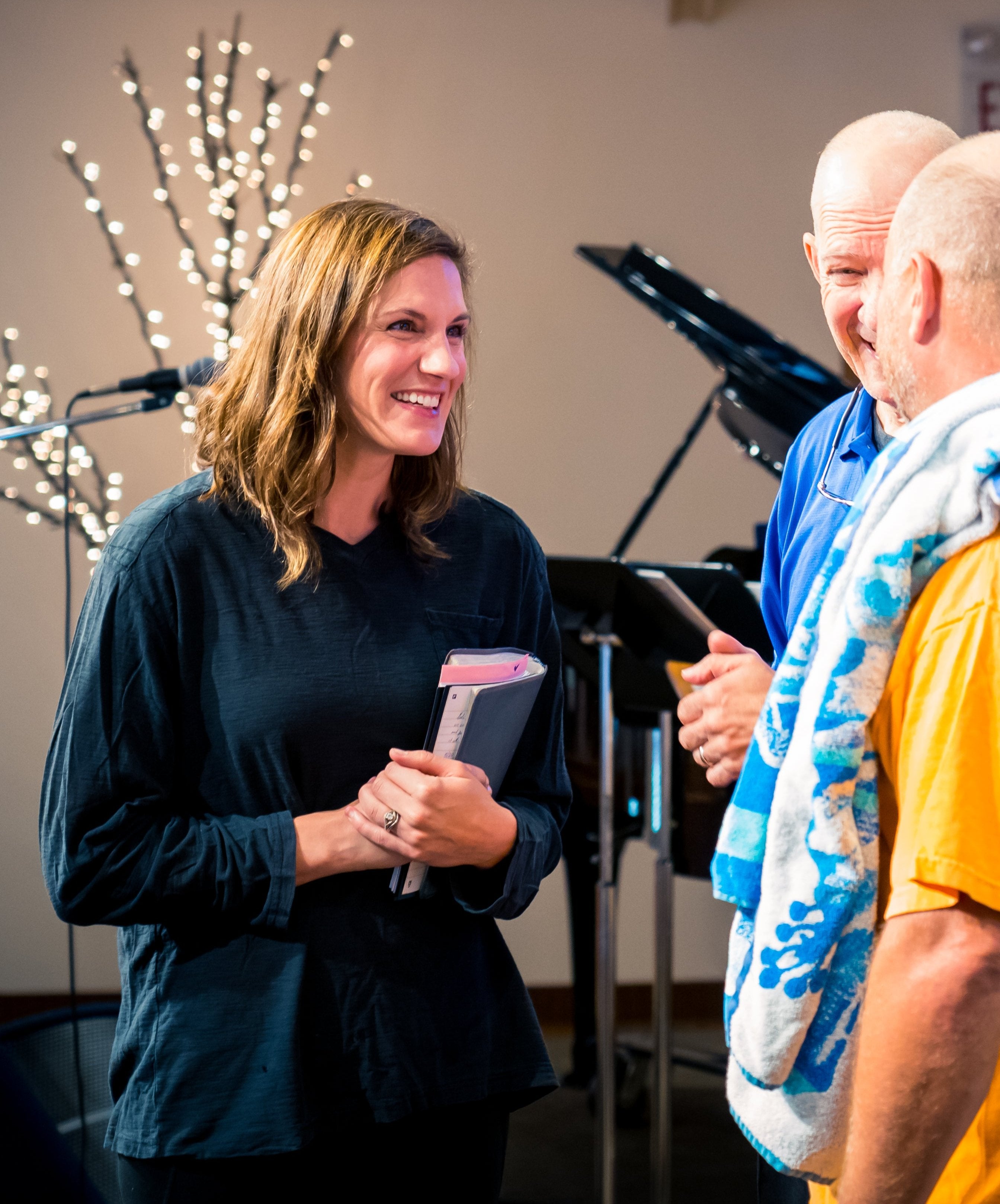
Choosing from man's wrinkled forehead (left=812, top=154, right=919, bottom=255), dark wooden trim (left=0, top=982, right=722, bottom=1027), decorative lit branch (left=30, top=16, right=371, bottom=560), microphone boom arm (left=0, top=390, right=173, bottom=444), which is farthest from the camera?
dark wooden trim (left=0, top=982, right=722, bottom=1027)

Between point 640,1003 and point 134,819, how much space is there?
11.1ft

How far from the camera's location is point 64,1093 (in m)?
2.26

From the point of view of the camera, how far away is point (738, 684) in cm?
112

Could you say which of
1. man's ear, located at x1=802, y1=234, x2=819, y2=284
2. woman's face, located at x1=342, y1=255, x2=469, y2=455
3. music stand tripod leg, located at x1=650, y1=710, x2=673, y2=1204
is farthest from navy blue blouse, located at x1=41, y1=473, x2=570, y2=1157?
music stand tripod leg, located at x1=650, y1=710, x2=673, y2=1204

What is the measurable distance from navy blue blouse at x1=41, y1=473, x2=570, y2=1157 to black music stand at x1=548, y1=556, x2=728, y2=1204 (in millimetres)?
1042

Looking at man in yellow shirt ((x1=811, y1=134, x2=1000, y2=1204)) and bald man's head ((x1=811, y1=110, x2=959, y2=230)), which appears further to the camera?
bald man's head ((x1=811, y1=110, x2=959, y2=230))

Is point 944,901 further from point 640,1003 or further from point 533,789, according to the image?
point 640,1003

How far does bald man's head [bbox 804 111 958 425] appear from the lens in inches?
54.2

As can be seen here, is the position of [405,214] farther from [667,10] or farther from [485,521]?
[667,10]

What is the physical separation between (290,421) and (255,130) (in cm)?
238

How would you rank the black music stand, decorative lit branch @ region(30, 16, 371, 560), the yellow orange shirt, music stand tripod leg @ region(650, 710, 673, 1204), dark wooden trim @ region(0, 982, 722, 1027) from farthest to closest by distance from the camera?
dark wooden trim @ region(0, 982, 722, 1027) < decorative lit branch @ region(30, 16, 371, 560) < music stand tripod leg @ region(650, 710, 673, 1204) < the black music stand < the yellow orange shirt

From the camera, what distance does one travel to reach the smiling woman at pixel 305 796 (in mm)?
1137

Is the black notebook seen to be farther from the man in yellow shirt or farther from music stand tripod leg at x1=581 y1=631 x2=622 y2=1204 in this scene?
music stand tripod leg at x1=581 y1=631 x2=622 y2=1204

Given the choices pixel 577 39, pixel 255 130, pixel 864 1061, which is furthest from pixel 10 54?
pixel 864 1061
